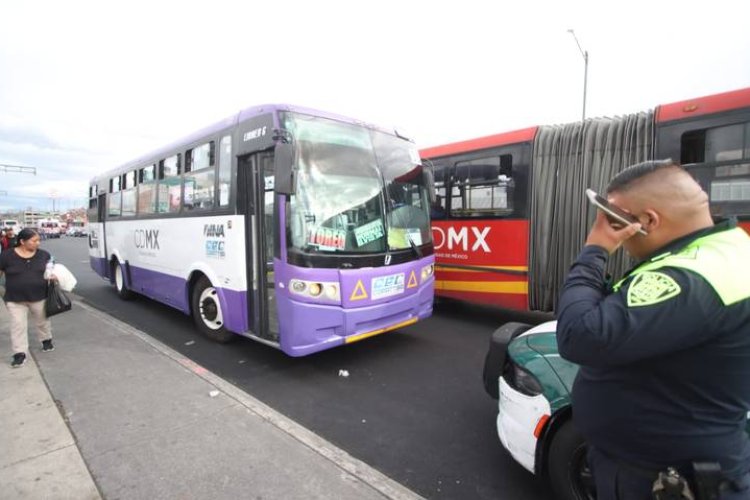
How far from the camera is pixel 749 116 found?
459cm

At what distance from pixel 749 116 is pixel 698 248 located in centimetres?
478

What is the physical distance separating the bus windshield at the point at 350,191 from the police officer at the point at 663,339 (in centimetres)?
338

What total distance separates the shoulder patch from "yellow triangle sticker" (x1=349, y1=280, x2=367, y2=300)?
3.54 meters

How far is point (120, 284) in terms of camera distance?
9.38 metres

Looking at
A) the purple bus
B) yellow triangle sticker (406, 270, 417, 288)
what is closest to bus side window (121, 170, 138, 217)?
the purple bus

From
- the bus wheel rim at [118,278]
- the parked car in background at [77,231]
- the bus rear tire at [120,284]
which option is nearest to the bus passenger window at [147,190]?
the bus rear tire at [120,284]

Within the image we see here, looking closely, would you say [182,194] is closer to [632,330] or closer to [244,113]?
[244,113]

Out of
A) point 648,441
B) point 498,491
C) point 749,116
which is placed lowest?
point 498,491

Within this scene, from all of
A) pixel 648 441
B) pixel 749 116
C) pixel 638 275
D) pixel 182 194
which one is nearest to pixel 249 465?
Result: pixel 648 441

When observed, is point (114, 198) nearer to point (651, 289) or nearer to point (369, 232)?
point (369, 232)

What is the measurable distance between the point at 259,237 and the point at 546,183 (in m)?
4.12

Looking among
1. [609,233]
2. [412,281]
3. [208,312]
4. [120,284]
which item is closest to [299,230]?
[412,281]

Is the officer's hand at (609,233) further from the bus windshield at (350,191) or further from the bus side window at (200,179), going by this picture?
the bus side window at (200,179)

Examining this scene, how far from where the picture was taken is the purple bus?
4.47 meters
